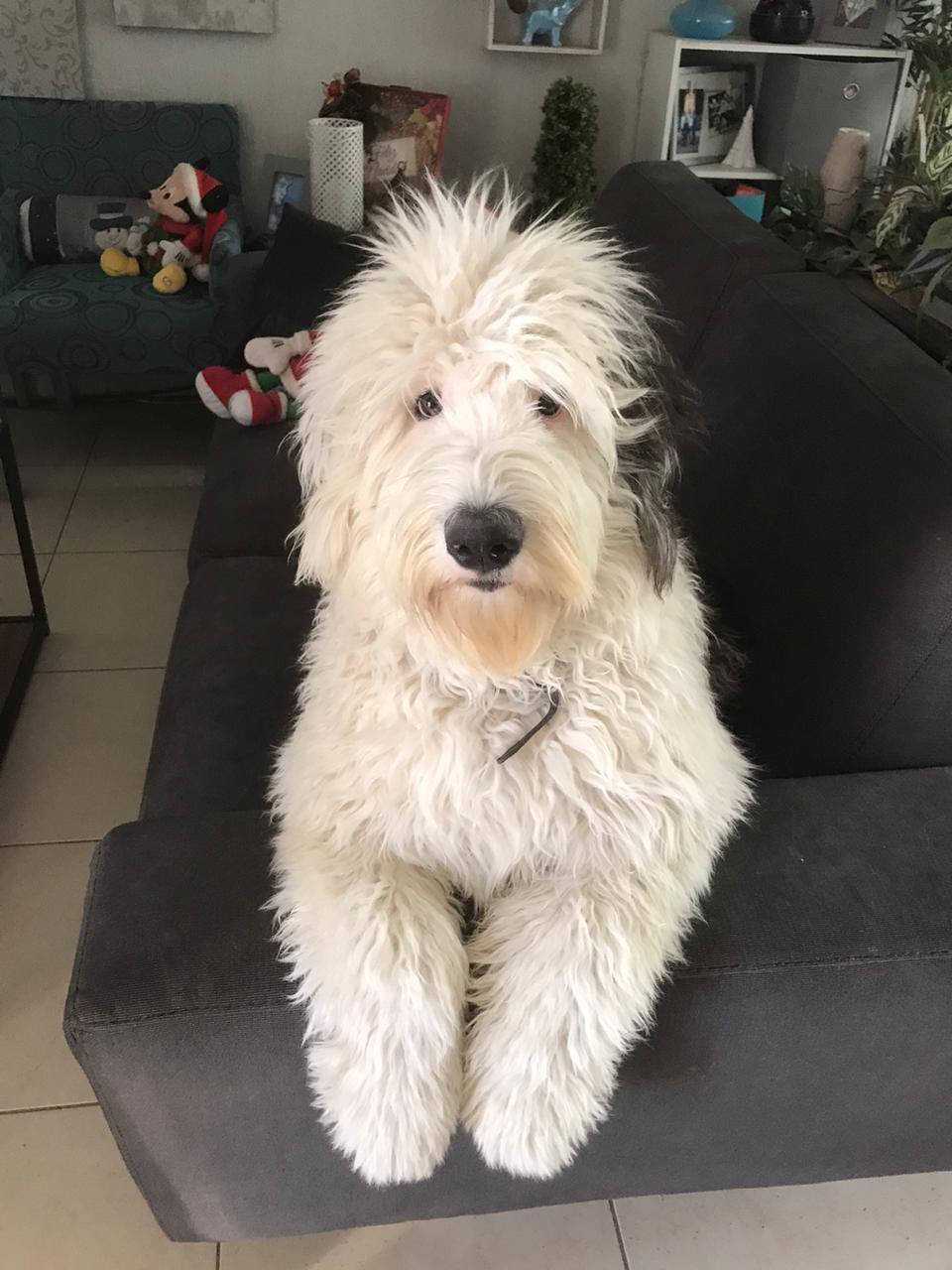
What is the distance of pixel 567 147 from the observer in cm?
358

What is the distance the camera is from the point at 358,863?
107 cm

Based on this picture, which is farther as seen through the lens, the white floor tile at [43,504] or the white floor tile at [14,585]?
the white floor tile at [43,504]

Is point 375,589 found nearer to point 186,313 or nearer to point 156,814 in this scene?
point 156,814

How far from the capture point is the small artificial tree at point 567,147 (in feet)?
11.6

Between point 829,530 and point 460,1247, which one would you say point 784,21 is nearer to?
point 829,530

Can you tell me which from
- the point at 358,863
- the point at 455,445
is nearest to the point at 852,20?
the point at 455,445

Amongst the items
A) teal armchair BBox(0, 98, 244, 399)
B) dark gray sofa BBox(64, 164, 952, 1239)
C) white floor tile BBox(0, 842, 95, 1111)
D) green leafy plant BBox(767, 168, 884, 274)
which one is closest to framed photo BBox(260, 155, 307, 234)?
teal armchair BBox(0, 98, 244, 399)

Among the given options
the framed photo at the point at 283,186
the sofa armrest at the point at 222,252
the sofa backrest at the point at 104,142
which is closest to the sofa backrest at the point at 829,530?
the sofa armrest at the point at 222,252

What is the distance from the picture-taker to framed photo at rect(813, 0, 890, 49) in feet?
11.6

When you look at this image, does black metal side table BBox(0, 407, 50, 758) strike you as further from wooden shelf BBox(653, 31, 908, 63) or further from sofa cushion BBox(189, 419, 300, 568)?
wooden shelf BBox(653, 31, 908, 63)

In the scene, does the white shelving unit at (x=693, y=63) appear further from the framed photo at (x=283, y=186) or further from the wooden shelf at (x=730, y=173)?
the framed photo at (x=283, y=186)

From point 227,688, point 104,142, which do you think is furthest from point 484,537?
point 104,142

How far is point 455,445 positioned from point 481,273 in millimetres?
188

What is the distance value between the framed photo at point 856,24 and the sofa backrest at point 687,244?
1491 millimetres
